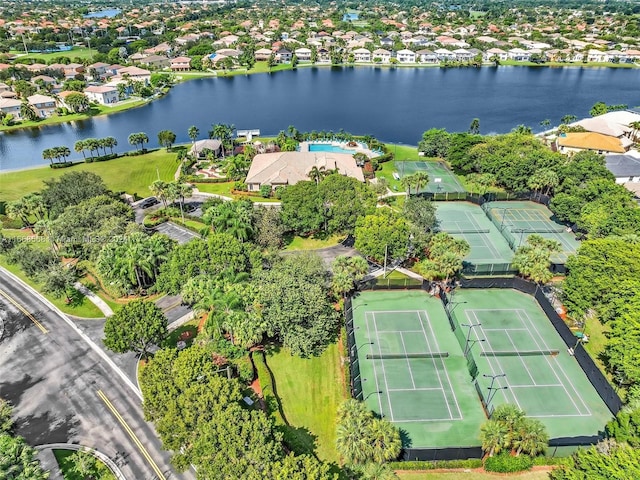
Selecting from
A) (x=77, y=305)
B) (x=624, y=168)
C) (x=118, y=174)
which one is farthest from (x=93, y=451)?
(x=624, y=168)

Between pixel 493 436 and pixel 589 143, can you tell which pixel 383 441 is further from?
pixel 589 143

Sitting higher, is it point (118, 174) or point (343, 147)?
point (343, 147)

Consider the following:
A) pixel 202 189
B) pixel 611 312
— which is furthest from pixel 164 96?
pixel 611 312

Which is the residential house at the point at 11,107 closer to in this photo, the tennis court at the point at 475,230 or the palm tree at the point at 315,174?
the palm tree at the point at 315,174

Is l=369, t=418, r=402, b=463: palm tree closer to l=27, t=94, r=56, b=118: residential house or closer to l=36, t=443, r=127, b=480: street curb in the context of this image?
l=36, t=443, r=127, b=480: street curb

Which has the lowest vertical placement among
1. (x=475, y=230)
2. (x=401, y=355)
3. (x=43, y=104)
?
(x=401, y=355)
